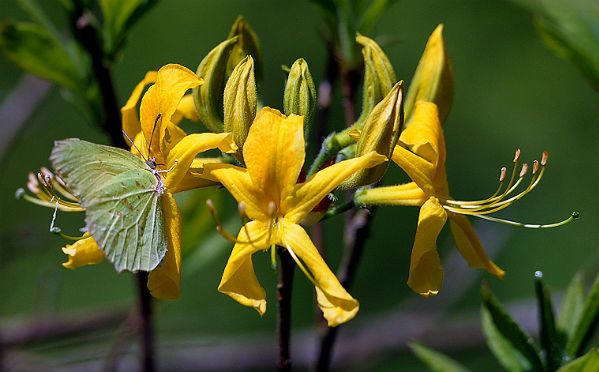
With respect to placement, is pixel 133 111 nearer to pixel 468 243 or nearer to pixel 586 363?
pixel 468 243

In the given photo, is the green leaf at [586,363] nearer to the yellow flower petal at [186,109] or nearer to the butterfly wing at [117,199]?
the butterfly wing at [117,199]

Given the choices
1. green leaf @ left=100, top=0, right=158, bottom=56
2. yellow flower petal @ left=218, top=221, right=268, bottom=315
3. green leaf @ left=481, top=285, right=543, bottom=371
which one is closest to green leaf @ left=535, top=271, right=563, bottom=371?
green leaf @ left=481, top=285, right=543, bottom=371

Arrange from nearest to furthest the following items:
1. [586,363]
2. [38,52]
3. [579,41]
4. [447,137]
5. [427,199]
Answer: [586,363], [427,199], [579,41], [38,52], [447,137]

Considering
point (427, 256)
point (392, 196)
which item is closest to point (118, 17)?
point (392, 196)

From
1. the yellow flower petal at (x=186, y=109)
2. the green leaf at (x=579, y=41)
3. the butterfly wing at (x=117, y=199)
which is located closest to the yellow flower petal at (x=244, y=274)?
the butterfly wing at (x=117, y=199)

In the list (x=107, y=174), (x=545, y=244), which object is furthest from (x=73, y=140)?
(x=545, y=244)

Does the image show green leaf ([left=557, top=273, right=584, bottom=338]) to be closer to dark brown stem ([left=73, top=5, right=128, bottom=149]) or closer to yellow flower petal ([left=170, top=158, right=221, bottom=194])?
yellow flower petal ([left=170, top=158, right=221, bottom=194])

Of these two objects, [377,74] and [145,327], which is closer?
[377,74]
